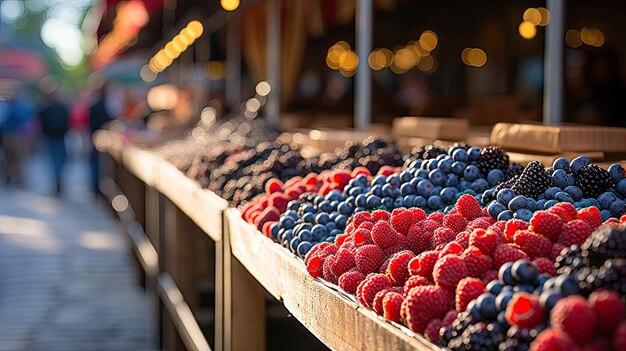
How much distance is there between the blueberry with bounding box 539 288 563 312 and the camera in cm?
118

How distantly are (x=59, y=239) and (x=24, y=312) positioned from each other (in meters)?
3.26

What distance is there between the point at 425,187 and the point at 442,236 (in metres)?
0.57

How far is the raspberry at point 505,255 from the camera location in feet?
4.68

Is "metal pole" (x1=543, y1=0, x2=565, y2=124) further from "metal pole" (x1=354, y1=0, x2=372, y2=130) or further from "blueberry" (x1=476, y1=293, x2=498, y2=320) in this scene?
"blueberry" (x1=476, y1=293, x2=498, y2=320)

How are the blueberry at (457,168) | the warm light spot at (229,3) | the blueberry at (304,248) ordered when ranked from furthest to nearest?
the warm light spot at (229,3)
the blueberry at (457,168)
the blueberry at (304,248)

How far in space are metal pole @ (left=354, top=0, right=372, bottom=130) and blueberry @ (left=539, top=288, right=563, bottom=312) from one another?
3897mm

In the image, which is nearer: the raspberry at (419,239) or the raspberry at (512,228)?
the raspberry at (512,228)

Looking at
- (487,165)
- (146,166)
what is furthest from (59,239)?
(487,165)

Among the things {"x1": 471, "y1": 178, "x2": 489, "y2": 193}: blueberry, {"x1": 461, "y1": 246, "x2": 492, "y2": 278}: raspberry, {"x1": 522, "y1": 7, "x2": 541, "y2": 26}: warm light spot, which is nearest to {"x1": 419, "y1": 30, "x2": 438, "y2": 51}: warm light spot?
{"x1": 522, "y1": 7, "x2": 541, "y2": 26}: warm light spot

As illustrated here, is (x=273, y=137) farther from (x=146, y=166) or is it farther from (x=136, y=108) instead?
(x=136, y=108)

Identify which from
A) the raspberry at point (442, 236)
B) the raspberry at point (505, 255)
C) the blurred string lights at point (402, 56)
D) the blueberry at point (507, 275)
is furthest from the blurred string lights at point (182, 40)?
the blueberry at point (507, 275)

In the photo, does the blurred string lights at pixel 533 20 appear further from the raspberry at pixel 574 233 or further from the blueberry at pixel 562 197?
the raspberry at pixel 574 233

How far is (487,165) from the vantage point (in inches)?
92.6

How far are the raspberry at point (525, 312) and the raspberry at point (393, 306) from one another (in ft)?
1.01
